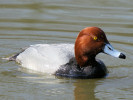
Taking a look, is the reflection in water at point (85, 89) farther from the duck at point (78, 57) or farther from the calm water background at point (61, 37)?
the duck at point (78, 57)

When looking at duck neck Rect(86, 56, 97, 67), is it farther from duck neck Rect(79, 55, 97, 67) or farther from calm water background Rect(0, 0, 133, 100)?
calm water background Rect(0, 0, 133, 100)

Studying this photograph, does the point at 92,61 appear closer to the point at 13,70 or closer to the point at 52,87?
the point at 52,87

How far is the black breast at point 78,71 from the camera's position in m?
7.68

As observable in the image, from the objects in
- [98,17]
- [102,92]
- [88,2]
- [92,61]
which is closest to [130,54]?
[92,61]

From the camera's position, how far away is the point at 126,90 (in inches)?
276

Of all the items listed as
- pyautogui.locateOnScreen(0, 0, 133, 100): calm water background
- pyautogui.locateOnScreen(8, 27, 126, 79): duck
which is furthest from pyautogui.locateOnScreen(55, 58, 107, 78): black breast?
pyautogui.locateOnScreen(0, 0, 133, 100): calm water background

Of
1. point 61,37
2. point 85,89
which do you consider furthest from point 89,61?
point 61,37

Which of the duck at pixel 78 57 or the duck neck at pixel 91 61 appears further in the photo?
the duck neck at pixel 91 61

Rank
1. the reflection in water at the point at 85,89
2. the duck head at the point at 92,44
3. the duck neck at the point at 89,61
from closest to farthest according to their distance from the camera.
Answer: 1. the reflection in water at the point at 85,89
2. the duck head at the point at 92,44
3. the duck neck at the point at 89,61

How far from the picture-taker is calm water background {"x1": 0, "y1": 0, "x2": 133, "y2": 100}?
6945mm

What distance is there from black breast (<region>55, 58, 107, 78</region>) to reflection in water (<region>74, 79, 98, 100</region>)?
0.13 m

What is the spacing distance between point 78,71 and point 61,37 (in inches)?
95.7

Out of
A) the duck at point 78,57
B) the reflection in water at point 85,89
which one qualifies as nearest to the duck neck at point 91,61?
the duck at point 78,57

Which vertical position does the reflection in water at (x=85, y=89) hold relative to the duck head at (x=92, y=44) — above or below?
below
